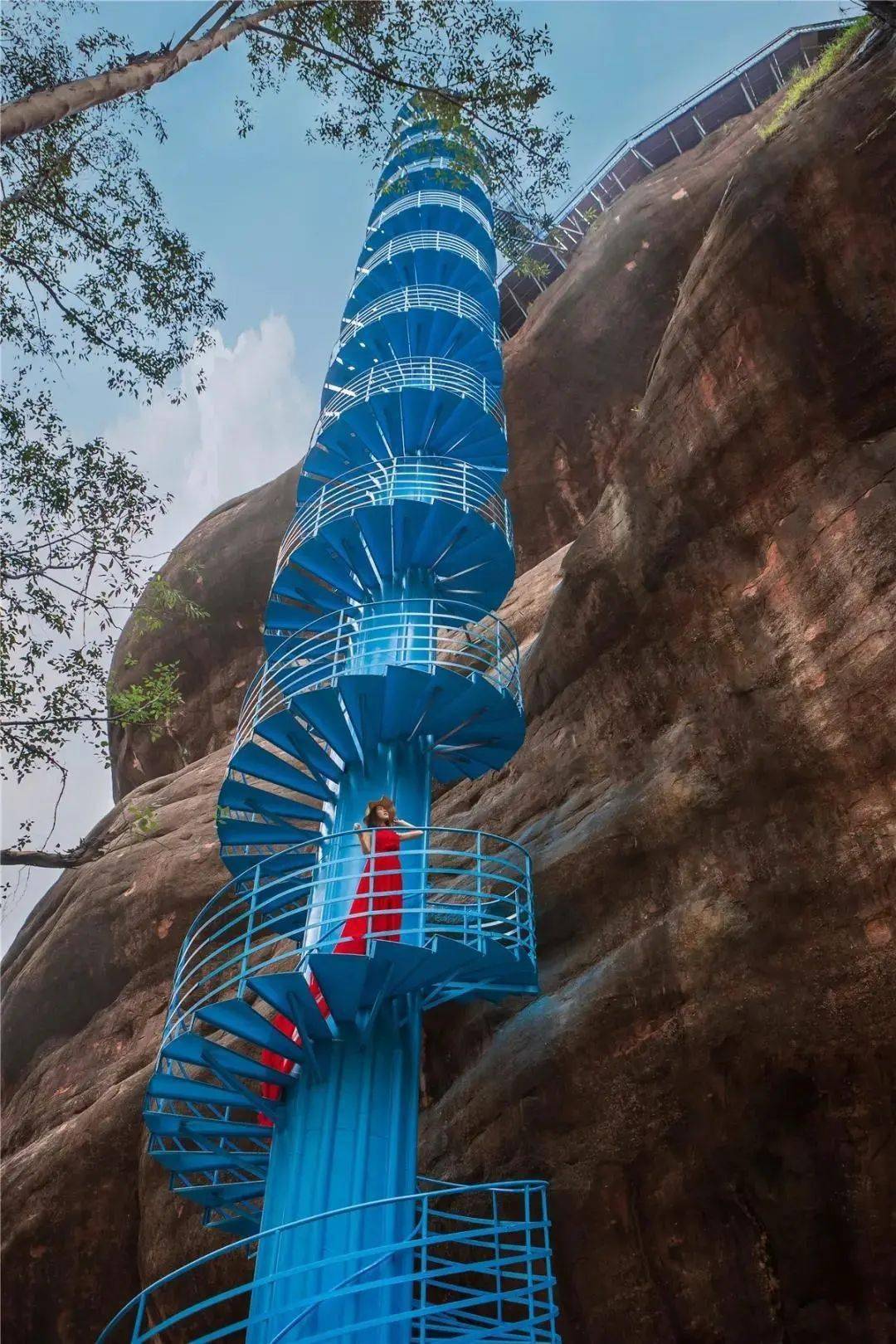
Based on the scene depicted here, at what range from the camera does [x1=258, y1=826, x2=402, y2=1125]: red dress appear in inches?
343

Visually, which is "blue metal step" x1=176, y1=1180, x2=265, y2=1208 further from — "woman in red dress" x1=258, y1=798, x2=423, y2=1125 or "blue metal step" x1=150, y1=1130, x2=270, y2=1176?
"woman in red dress" x1=258, y1=798, x2=423, y2=1125

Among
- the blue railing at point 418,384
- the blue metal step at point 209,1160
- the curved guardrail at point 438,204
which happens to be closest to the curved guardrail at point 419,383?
the blue railing at point 418,384

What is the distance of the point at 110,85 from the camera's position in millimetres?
9836

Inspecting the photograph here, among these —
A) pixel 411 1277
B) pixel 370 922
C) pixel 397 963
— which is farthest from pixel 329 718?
pixel 411 1277

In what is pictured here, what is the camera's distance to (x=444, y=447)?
49.1 ft

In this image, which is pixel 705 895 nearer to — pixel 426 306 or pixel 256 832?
pixel 256 832

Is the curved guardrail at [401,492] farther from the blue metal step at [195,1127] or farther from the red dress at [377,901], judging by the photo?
the blue metal step at [195,1127]

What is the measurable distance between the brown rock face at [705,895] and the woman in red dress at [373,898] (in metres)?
1.60

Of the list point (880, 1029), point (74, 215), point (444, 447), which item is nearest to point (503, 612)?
point (444, 447)

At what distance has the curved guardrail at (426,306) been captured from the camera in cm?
1689

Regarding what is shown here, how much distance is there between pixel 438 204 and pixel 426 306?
5381 mm

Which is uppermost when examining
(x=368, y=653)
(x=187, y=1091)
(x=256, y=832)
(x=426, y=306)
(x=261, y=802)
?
(x=426, y=306)

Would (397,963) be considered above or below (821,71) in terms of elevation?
below

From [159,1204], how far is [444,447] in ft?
33.2
